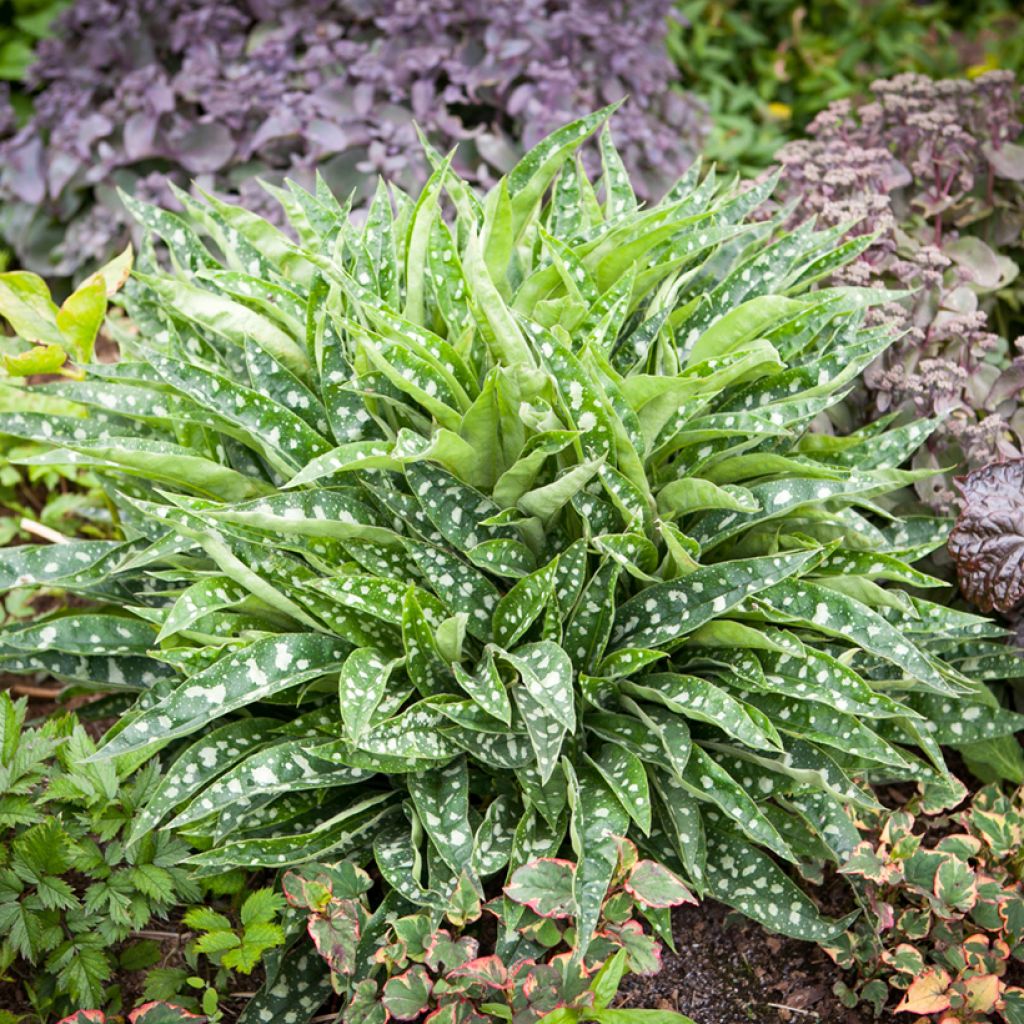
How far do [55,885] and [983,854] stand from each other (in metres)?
1.70

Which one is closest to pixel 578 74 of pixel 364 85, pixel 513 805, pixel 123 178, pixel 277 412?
pixel 364 85

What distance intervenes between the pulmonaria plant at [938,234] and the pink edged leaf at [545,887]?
114 centimetres

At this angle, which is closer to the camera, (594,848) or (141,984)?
(594,848)

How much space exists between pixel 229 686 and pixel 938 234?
2.05 metres

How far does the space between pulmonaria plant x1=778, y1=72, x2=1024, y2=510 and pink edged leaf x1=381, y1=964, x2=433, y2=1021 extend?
1393 millimetres

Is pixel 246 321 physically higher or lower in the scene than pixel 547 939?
higher

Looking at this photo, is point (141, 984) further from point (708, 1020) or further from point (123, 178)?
point (123, 178)

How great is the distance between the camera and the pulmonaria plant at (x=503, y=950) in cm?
174

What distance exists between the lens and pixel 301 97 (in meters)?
3.57

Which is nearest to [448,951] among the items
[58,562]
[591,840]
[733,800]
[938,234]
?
[591,840]

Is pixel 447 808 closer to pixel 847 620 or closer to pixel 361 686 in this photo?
pixel 361 686

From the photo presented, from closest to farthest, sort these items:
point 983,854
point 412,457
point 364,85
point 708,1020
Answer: point 412,457 → point 708,1020 → point 983,854 → point 364,85

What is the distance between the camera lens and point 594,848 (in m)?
1.82

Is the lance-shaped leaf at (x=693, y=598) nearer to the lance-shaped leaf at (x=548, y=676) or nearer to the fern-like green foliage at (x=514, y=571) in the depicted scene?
the fern-like green foliage at (x=514, y=571)
